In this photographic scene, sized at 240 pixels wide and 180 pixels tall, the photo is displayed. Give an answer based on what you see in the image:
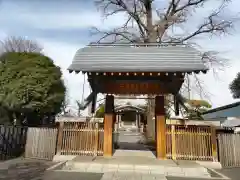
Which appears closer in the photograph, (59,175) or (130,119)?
(59,175)

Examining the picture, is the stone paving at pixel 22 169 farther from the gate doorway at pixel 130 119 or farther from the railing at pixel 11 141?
the gate doorway at pixel 130 119

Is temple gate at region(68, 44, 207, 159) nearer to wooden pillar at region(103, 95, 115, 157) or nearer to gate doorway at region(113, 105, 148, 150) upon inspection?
wooden pillar at region(103, 95, 115, 157)

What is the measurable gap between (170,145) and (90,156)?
145 inches

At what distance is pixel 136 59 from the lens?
1146 cm

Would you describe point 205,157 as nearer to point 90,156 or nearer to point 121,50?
point 90,156

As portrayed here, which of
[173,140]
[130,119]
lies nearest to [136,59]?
Answer: [173,140]

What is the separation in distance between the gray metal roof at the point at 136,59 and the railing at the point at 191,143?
2871 mm

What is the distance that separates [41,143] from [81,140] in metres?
2.39

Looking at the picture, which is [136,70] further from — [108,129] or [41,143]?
[41,143]

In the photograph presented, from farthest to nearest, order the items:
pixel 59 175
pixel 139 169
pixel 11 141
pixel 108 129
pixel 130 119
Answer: pixel 130 119 < pixel 11 141 < pixel 108 129 < pixel 139 169 < pixel 59 175

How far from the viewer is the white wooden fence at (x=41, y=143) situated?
41.6 feet

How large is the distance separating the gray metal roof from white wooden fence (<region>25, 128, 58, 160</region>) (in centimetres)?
387

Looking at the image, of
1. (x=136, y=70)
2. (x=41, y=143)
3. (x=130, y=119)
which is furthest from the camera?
(x=130, y=119)

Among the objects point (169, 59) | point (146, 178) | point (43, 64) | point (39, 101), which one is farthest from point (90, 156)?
point (43, 64)
